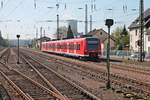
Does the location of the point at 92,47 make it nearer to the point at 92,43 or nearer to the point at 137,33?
the point at 92,43

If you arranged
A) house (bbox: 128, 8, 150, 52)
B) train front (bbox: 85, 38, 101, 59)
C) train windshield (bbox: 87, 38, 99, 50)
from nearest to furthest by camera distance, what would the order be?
train front (bbox: 85, 38, 101, 59)
train windshield (bbox: 87, 38, 99, 50)
house (bbox: 128, 8, 150, 52)

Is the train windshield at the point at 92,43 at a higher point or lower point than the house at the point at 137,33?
lower

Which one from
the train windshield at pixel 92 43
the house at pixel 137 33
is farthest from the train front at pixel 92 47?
the house at pixel 137 33

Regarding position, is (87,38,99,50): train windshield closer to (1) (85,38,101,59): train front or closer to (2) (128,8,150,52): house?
(1) (85,38,101,59): train front

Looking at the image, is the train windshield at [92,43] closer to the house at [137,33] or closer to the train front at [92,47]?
the train front at [92,47]

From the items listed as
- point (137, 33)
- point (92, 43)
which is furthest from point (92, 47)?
point (137, 33)

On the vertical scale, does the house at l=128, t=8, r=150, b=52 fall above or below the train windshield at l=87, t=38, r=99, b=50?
above

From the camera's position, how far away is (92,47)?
146 feet

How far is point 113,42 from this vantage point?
394ft

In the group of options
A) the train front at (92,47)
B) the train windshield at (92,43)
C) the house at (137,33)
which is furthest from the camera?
the house at (137,33)

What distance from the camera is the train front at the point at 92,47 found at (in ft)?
145

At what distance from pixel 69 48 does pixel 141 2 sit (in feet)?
42.6

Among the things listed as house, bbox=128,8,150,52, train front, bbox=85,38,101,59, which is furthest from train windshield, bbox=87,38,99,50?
house, bbox=128,8,150,52

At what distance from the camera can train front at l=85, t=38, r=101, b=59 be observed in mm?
44062
